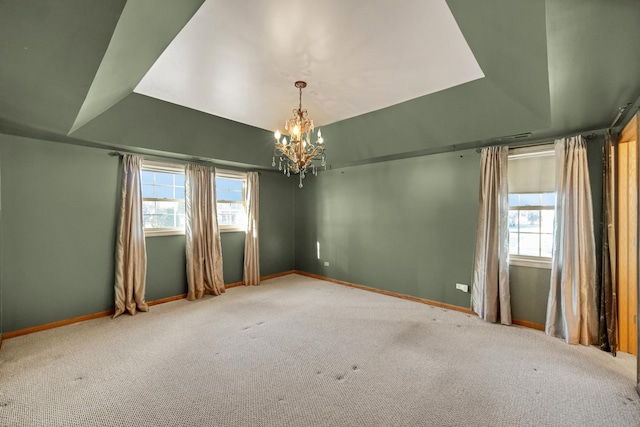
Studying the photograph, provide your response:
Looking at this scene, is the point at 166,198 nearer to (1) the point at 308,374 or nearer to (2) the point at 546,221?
(1) the point at 308,374

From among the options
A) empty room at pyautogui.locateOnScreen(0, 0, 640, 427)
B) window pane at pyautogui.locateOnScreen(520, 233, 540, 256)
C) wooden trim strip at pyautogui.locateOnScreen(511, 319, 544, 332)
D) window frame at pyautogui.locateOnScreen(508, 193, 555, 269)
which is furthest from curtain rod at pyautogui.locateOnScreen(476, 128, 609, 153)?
wooden trim strip at pyautogui.locateOnScreen(511, 319, 544, 332)

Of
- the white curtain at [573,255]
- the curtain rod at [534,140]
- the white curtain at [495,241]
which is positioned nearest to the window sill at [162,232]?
the white curtain at [495,241]

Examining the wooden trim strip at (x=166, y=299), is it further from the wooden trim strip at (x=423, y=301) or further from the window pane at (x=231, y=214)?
the wooden trim strip at (x=423, y=301)

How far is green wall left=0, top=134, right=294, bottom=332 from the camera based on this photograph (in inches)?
120

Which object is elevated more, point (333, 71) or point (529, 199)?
point (333, 71)

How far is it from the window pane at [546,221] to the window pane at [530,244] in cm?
11

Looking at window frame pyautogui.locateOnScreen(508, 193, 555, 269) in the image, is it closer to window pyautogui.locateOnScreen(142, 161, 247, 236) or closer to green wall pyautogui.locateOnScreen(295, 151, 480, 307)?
green wall pyautogui.locateOnScreen(295, 151, 480, 307)

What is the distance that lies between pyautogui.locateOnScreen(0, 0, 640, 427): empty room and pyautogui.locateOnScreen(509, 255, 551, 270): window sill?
24 millimetres

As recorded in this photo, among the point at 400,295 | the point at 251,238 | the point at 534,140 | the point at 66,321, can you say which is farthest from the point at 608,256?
the point at 66,321

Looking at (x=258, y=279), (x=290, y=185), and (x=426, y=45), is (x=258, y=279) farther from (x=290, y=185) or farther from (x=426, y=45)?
(x=426, y=45)

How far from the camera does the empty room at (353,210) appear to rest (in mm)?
1885

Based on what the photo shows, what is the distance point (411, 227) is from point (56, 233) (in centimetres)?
484

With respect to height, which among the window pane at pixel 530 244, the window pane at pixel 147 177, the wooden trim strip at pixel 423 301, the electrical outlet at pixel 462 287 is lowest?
the wooden trim strip at pixel 423 301

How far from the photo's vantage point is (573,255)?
2949 millimetres
